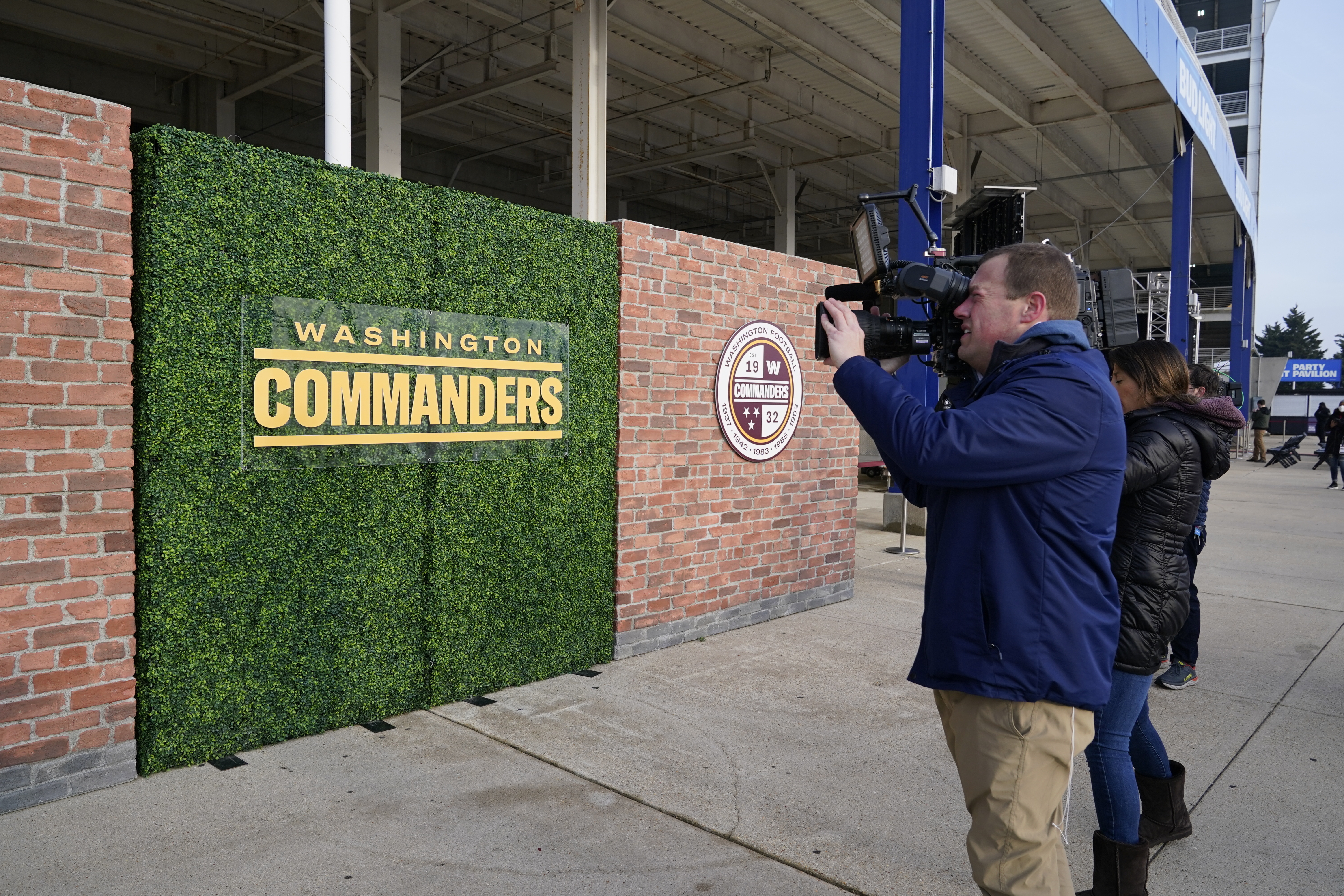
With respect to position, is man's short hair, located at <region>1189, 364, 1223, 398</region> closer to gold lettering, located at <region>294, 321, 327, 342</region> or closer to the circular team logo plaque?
the circular team logo plaque

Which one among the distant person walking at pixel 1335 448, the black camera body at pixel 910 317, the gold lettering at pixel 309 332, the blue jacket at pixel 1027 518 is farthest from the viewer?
the distant person walking at pixel 1335 448

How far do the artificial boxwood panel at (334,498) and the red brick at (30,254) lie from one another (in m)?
0.28

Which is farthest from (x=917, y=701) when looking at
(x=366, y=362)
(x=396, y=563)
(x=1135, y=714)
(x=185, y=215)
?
(x=185, y=215)

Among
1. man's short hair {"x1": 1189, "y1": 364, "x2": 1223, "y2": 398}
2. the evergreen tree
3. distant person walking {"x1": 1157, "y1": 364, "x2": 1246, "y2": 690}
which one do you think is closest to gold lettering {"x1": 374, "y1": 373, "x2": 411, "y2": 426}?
distant person walking {"x1": 1157, "y1": 364, "x2": 1246, "y2": 690}

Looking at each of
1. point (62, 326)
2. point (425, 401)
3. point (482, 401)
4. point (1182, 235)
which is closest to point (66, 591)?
point (62, 326)

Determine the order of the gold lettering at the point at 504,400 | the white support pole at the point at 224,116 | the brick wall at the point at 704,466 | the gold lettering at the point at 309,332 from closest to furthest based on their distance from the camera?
the gold lettering at the point at 309,332 < the gold lettering at the point at 504,400 < the brick wall at the point at 704,466 < the white support pole at the point at 224,116

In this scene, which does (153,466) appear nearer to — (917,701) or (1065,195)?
(917,701)

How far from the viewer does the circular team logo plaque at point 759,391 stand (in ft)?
19.0

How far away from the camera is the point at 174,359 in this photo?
3393 millimetres

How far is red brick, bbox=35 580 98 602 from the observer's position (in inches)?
124

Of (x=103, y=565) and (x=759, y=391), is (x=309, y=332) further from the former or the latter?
(x=759, y=391)

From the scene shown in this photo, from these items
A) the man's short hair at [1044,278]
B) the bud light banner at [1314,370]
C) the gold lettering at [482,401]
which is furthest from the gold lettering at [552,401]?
the bud light banner at [1314,370]

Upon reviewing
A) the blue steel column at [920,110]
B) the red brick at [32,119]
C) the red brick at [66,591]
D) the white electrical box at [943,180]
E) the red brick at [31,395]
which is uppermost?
the blue steel column at [920,110]

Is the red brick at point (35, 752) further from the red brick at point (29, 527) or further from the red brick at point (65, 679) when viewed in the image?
the red brick at point (29, 527)
